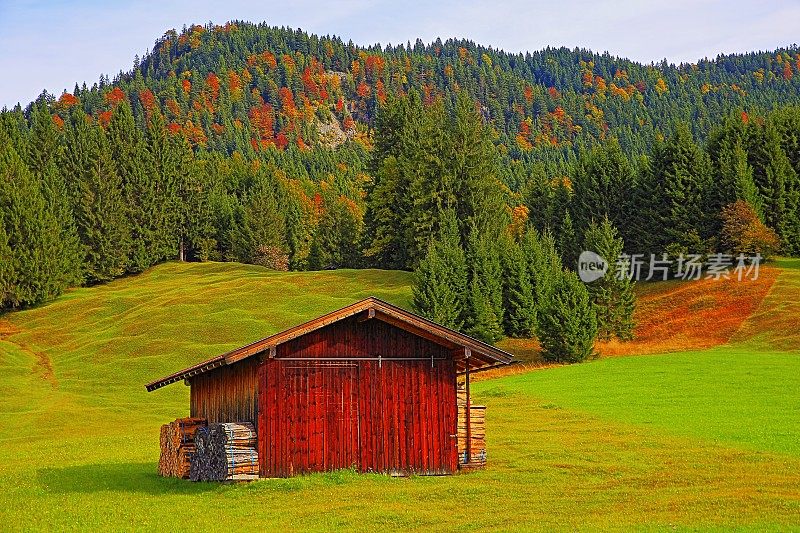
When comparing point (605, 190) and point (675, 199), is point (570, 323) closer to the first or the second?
point (675, 199)

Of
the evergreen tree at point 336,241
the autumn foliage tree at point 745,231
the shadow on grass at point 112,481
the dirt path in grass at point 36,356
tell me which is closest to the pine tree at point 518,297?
the autumn foliage tree at point 745,231

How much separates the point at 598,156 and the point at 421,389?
77.7 meters

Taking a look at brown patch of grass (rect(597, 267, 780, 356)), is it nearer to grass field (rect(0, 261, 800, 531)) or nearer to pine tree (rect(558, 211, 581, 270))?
grass field (rect(0, 261, 800, 531))

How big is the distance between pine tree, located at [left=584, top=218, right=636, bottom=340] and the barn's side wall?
4630 cm

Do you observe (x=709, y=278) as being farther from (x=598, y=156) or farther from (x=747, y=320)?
(x=598, y=156)

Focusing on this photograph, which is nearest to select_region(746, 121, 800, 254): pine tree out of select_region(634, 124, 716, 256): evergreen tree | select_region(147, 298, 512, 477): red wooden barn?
select_region(634, 124, 716, 256): evergreen tree

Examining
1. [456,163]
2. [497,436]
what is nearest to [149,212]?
[456,163]

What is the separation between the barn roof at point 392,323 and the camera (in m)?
30.5

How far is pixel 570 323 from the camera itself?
6856 centimetres

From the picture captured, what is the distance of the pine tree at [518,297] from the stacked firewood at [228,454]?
49.4 meters

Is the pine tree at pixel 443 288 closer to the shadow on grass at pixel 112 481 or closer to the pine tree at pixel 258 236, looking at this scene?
the shadow on grass at pixel 112 481

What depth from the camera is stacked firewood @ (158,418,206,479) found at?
32.2 metres

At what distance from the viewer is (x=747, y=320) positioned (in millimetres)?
78812

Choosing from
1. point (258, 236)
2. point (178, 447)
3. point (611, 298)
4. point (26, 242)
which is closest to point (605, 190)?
point (611, 298)
